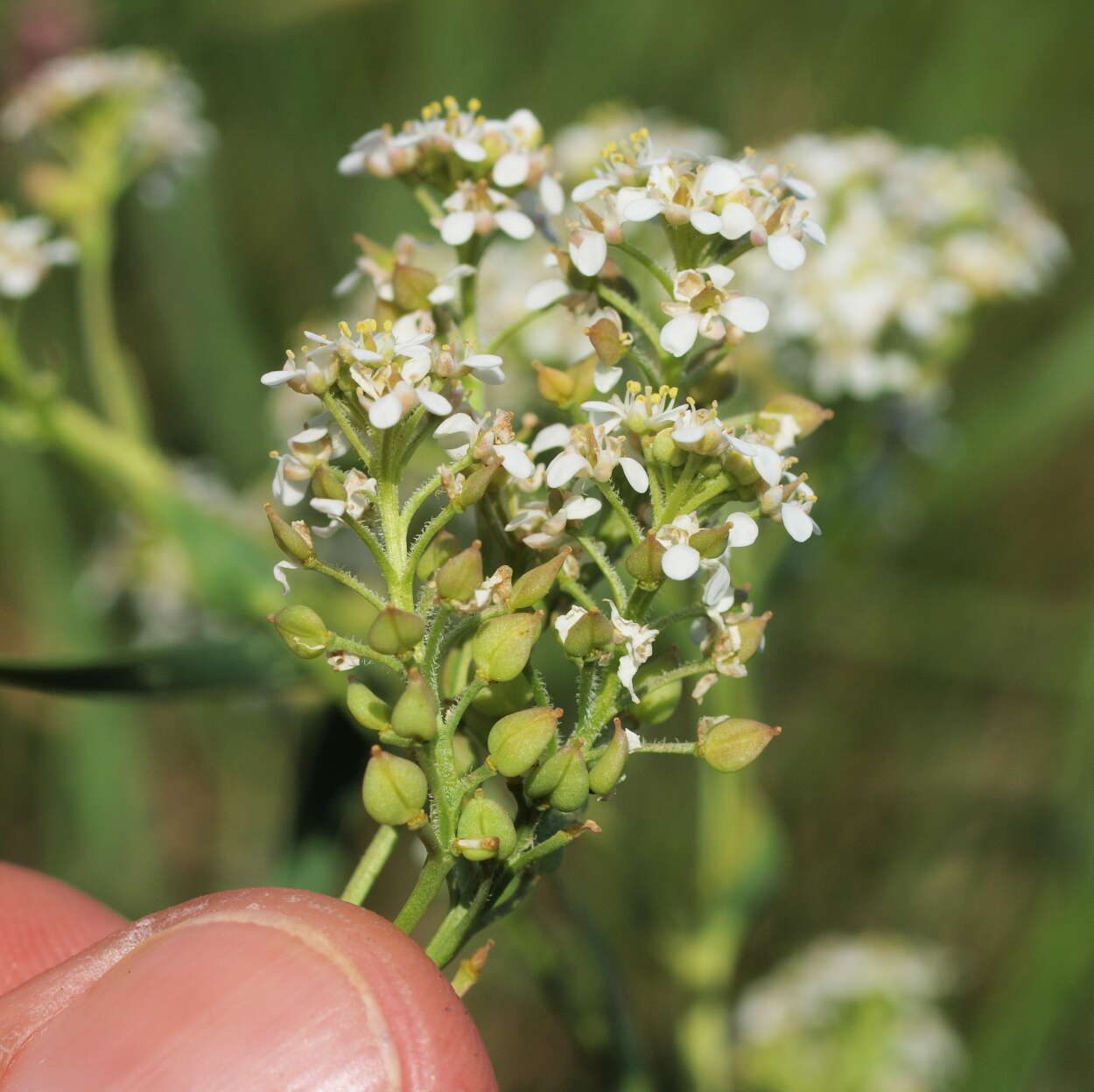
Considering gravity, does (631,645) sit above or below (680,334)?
below

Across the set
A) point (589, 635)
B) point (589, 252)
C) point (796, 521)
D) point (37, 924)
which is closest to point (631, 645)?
point (589, 635)

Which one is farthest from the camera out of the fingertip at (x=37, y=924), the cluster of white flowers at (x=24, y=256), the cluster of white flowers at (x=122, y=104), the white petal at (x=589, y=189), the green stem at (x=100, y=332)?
the cluster of white flowers at (x=122, y=104)

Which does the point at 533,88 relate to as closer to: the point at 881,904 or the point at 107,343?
the point at 107,343

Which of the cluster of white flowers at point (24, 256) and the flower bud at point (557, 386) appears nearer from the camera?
the flower bud at point (557, 386)

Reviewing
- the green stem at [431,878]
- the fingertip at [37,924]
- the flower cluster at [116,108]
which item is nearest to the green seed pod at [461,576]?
the green stem at [431,878]

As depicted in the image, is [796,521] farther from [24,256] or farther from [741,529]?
[24,256]

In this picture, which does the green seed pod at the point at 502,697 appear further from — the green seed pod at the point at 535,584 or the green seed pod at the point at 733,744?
the green seed pod at the point at 733,744

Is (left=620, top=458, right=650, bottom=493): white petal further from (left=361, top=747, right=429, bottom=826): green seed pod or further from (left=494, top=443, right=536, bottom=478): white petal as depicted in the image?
(left=361, top=747, right=429, bottom=826): green seed pod
